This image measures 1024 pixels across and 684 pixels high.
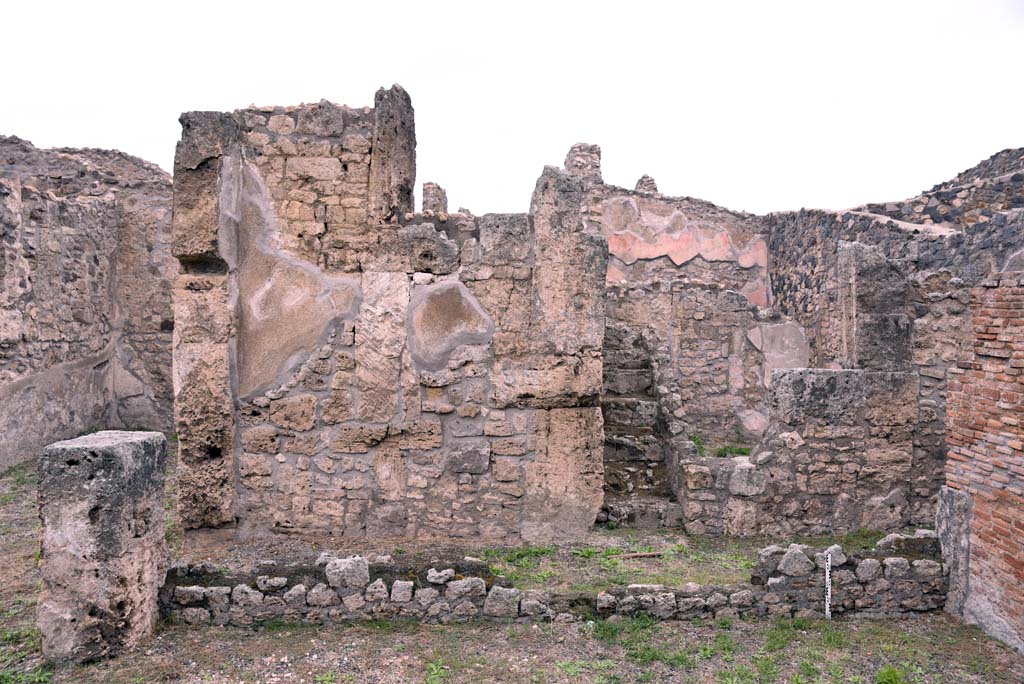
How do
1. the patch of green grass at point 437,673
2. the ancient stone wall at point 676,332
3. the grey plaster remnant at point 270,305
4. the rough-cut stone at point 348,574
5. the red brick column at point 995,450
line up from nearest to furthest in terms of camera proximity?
the patch of green grass at point 437,673, the red brick column at point 995,450, the rough-cut stone at point 348,574, the grey plaster remnant at point 270,305, the ancient stone wall at point 676,332

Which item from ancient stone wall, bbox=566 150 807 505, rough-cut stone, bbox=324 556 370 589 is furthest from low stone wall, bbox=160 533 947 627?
ancient stone wall, bbox=566 150 807 505

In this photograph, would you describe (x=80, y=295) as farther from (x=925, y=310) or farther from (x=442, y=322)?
(x=925, y=310)

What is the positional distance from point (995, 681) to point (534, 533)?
116 inches

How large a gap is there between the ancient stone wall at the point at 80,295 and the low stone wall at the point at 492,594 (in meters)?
5.54

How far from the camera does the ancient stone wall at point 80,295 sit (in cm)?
780

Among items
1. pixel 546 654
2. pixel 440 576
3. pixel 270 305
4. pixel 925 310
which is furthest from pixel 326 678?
pixel 925 310

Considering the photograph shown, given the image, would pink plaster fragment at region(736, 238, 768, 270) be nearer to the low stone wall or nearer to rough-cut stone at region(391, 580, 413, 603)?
the low stone wall

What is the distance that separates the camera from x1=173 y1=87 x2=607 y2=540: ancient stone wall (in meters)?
5.19

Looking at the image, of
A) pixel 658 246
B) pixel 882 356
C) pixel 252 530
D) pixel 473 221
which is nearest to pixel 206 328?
pixel 252 530

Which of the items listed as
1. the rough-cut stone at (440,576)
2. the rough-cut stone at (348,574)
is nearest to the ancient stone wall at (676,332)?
the rough-cut stone at (440,576)

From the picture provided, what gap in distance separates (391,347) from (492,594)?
83.0 inches

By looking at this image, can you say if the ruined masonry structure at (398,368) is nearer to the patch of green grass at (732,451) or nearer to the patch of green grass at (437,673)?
the patch of green grass at (437,673)

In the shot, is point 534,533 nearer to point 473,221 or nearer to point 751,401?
point 473,221

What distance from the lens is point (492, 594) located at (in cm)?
387
